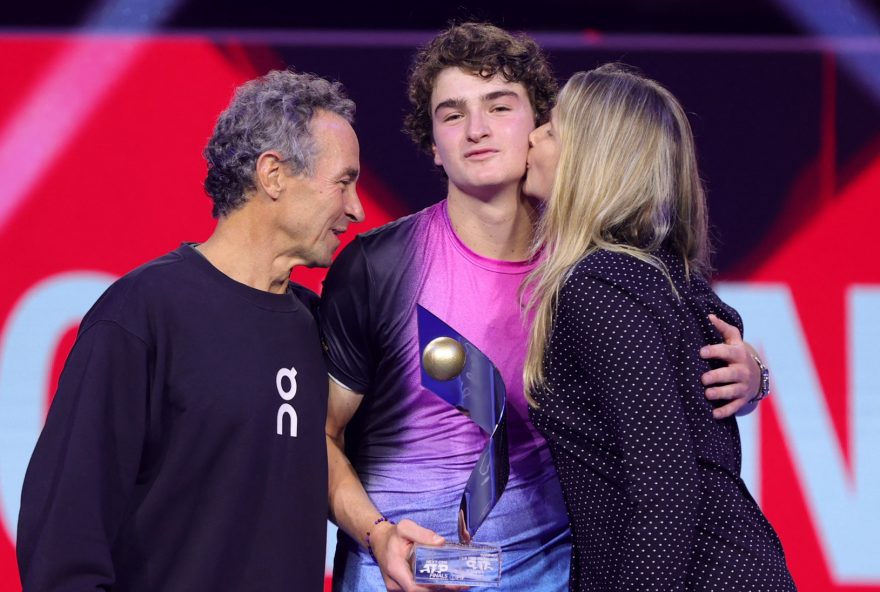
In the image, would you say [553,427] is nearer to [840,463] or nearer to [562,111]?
[562,111]

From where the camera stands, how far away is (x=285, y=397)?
1955mm

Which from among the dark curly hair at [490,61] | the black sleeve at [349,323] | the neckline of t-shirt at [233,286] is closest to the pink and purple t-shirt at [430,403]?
the black sleeve at [349,323]

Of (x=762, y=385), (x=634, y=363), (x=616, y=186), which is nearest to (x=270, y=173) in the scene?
(x=616, y=186)

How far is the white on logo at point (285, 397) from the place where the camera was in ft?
6.31

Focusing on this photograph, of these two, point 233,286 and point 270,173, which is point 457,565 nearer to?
point 233,286

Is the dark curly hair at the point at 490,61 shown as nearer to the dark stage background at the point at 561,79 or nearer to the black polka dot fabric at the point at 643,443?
the black polka dot fabric at the point at 643,443

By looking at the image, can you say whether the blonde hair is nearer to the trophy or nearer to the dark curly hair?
the trophy

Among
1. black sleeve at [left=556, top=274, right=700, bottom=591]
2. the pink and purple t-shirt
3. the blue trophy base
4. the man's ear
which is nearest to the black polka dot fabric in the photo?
black sleeve at [left=556, top=274, right=700, bottom=591]

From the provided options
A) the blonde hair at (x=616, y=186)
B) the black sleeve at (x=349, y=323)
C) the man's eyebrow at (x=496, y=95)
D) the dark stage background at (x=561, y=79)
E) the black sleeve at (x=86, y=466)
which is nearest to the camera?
the black sleeve at (x=86, y=466)

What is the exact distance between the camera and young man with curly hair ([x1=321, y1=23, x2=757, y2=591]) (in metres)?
2.33

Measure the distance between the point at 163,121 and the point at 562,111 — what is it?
1994 mm

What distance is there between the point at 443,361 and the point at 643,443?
0.55 m

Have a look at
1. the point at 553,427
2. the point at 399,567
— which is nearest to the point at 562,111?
the point at 553,427

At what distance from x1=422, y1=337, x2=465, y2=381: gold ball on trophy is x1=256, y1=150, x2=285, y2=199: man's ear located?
1.44ft
